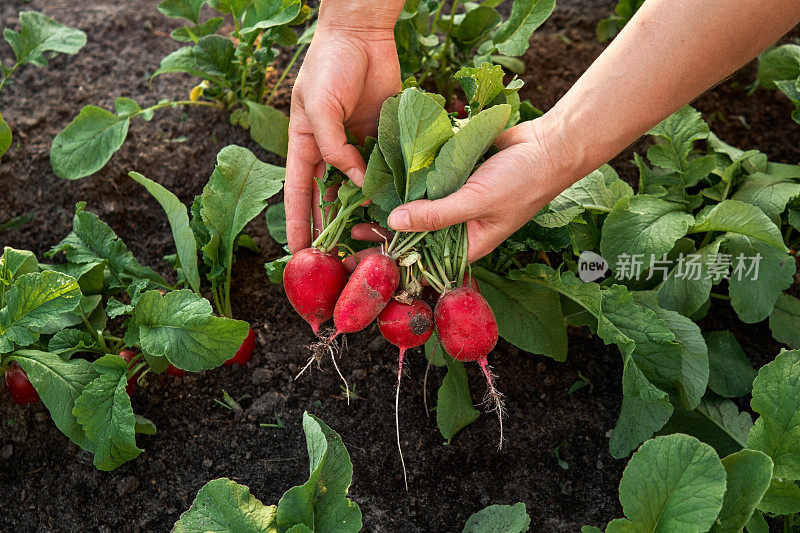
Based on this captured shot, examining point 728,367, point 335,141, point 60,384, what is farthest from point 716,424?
point 60,384

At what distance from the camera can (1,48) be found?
2.91 metres

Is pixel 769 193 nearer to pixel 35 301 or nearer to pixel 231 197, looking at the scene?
pixel 231 197

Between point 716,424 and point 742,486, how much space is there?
507 mm

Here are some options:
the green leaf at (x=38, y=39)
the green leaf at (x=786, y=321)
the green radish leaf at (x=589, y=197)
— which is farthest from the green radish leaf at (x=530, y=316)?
the green leaf at (x=38, y=39)

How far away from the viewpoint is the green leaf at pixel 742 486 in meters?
1.39

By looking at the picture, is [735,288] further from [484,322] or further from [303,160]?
[303,160]

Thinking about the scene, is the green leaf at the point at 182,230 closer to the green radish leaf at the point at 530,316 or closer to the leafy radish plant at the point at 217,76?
the leafy radish plant at the point at 217,76

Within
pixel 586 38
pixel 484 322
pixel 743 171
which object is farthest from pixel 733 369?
pixel 586 38

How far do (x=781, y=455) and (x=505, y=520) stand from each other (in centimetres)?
64

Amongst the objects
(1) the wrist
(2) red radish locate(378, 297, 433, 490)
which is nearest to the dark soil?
(2) red radish locate(378, 297, 433, 490)

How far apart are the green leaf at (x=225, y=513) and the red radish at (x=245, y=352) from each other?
603mm

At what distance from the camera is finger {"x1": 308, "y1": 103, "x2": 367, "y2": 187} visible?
1697 mm

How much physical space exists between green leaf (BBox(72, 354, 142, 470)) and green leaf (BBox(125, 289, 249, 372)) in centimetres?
15

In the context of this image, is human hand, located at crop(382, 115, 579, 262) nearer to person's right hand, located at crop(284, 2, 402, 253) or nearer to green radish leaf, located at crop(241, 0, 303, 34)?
person's right hand, located at crop(284, 2, 402, 253)
